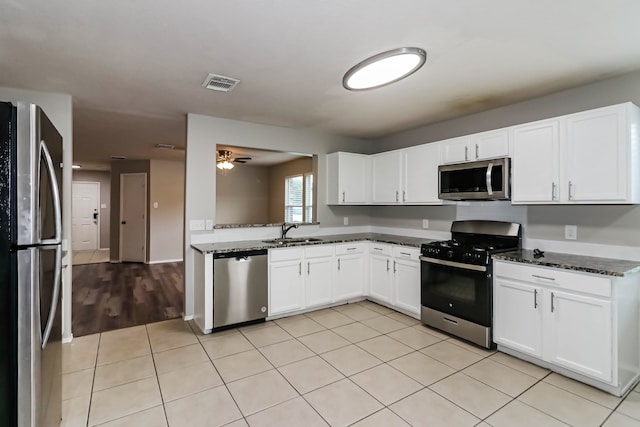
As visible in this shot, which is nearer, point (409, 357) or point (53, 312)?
point (53, 312)

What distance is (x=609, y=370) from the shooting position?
2.22 metres

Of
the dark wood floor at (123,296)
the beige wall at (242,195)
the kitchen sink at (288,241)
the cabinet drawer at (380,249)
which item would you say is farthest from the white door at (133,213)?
the cabinet drawer at (380,249)

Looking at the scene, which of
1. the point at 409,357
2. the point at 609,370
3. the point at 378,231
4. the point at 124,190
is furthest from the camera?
the point at 124,190

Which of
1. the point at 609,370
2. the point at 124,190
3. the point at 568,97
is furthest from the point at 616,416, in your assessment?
the point at 124,190

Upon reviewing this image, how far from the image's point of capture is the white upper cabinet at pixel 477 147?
3051mm

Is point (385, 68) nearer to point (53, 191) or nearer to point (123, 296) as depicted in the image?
point (53, 191)

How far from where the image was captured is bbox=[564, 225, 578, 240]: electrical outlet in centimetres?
284

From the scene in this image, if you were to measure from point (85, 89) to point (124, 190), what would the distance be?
4.96 metres

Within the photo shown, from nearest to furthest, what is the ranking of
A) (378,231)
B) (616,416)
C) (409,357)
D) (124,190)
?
(616,416) < (409,357) < (378,231) < (124,190)

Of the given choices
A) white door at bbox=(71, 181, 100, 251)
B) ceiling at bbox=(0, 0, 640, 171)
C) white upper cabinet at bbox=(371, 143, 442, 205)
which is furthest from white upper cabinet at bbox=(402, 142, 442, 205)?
white door at bbox=(71, 181, 100, 251)

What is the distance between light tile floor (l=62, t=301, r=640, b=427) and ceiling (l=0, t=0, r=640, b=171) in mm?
2400

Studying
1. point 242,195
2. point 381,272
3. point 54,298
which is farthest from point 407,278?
point 242,195

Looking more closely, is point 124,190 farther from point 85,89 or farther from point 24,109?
point 24,109

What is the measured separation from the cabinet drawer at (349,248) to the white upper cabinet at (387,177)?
714mm
